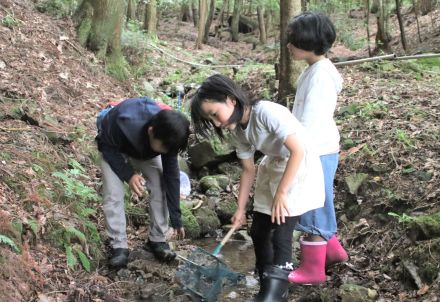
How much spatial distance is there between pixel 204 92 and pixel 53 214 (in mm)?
1901

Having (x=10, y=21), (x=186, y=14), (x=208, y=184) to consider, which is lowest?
(x=208, y=184)

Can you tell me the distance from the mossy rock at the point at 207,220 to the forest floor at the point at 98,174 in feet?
1.22

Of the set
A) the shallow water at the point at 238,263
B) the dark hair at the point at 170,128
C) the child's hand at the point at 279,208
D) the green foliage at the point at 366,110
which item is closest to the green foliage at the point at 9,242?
the dark hair at the point at 170,128

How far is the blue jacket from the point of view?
3893 mm

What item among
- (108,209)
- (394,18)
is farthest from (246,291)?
(394,18)

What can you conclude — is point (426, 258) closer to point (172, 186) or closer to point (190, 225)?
point (172, 186)

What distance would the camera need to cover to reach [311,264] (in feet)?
12.7

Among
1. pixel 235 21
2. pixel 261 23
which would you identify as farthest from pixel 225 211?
pixel 235 21

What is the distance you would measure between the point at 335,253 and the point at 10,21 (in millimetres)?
6247

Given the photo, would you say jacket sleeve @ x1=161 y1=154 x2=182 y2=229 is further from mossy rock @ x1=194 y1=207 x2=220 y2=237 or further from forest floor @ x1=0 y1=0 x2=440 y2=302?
mossy rock @ x1=194 y1=207 x2=220 y2=237

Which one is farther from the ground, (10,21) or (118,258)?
(10,21)

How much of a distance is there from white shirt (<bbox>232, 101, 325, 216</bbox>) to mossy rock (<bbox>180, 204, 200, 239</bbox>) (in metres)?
2.09

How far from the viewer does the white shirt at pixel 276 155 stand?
10.3 ft

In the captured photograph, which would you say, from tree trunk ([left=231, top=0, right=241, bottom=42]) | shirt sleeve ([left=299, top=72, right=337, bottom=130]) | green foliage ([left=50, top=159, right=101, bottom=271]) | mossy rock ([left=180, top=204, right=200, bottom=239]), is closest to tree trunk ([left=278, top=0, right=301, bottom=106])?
mossy rock ([left=180, top=204, right=200, bottom=239])
